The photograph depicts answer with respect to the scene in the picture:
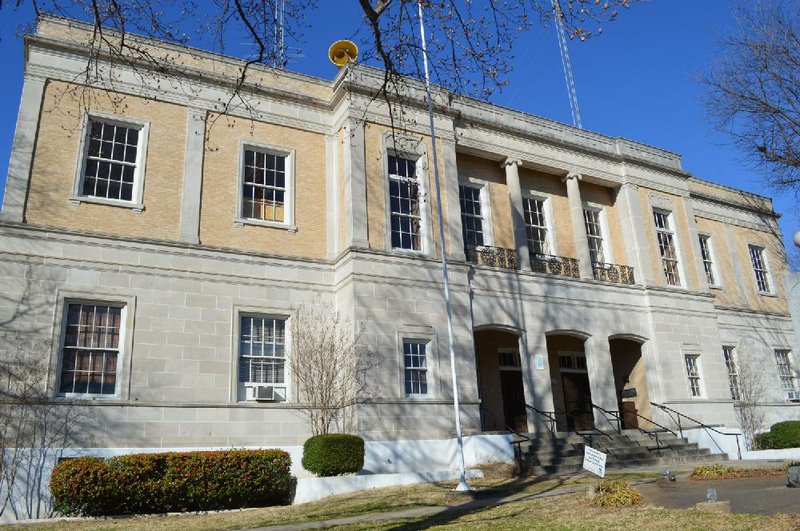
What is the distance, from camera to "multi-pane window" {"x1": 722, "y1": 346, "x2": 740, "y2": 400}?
2848 cm

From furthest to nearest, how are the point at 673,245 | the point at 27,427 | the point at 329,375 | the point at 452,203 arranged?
the point at 673,245
the point at 452,203
the point at 329,375
the point at 27,427

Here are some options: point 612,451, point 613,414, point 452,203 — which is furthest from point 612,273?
point 452,203

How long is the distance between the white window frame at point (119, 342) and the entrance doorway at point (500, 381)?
36.6 ft

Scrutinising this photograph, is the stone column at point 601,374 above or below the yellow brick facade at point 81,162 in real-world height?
below

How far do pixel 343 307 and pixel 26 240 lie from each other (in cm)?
812

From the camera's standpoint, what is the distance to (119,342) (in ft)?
55.5

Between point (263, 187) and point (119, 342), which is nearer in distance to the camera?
point (119, 342)

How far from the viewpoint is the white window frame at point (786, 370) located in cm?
3119

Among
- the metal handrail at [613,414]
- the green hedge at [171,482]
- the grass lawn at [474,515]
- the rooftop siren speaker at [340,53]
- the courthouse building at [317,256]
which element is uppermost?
the rooftop siren speaker at [340,53]

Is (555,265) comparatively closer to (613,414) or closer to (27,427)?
(613,414)

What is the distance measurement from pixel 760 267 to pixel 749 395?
8.18 metres

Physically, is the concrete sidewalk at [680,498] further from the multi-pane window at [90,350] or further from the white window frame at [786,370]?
the white window frame at [786,370]

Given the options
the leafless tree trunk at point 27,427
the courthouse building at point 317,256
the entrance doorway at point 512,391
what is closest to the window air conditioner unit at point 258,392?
the courthouse building at point 317,256

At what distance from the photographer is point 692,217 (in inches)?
1115
